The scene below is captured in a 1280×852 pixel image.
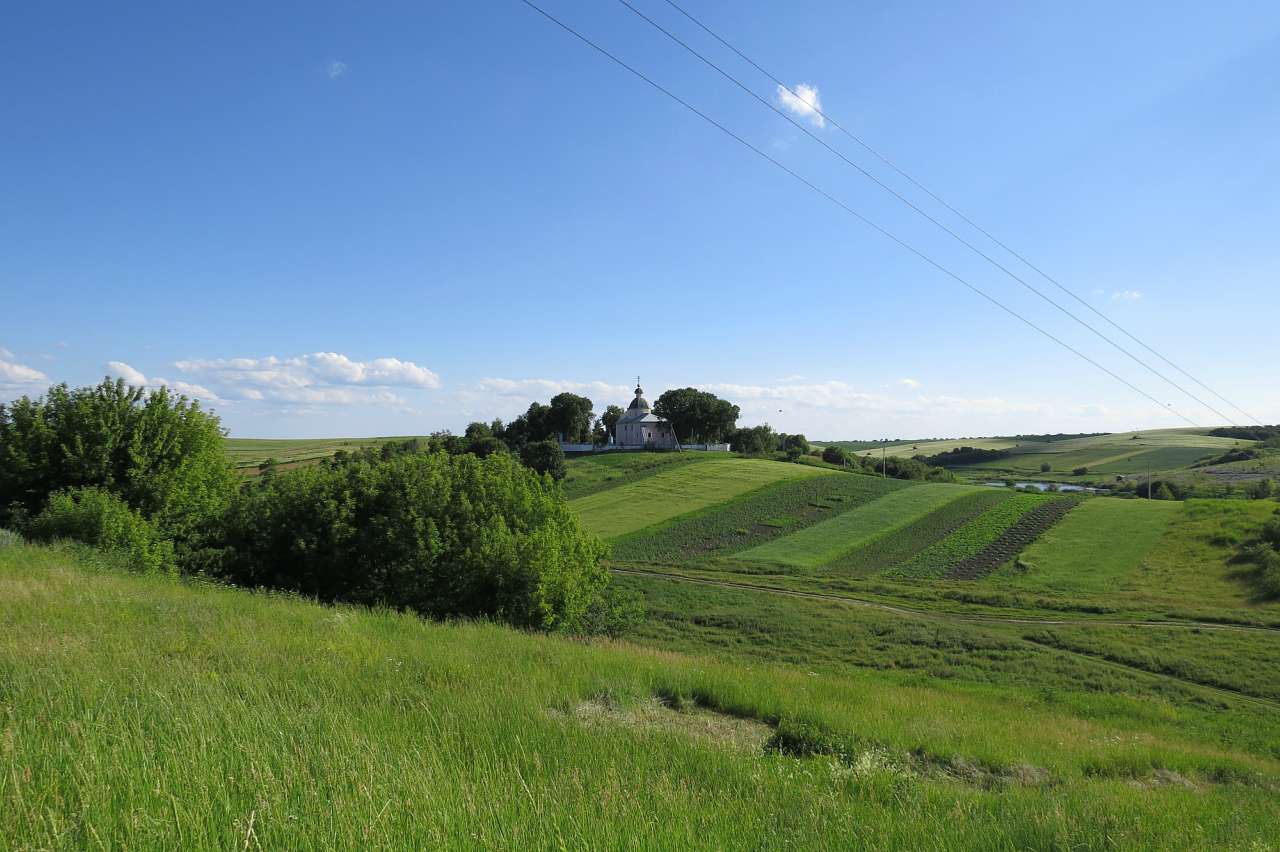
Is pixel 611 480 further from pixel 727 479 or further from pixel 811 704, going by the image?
pixel 811 704

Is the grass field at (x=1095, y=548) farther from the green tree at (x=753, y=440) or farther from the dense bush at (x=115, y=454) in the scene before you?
the green tree at (x=753, y=440)

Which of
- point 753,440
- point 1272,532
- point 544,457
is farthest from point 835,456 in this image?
point 1272,532

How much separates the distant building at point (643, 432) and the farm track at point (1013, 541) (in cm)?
7475

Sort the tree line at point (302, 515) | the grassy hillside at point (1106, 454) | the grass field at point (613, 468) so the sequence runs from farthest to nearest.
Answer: the grassy hillside at point (1106, 454) < the grass field at point (613, 468) < the tree line at point (302, 515)

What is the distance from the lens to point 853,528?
186ft

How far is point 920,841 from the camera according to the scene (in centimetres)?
456

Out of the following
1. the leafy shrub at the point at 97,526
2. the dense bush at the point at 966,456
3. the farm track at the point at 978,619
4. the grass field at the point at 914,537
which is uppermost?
the dense bush at the point at 966,456

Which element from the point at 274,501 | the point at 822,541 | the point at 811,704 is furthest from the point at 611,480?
the point at 811,704

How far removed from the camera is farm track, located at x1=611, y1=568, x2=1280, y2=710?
2322 cm

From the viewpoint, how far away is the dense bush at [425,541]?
21.5m

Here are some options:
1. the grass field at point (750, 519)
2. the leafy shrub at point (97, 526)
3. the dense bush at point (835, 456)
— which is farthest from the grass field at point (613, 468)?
the leafy shrub at point (97, 526)

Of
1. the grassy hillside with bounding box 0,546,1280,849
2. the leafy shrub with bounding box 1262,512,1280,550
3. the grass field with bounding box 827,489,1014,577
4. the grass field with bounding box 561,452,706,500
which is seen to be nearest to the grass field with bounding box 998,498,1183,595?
the leafy shrub with bounding box 1262,512,1280,550

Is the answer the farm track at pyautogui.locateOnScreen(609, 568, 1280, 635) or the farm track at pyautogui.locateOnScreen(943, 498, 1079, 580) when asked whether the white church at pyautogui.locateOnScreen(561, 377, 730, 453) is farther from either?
the farm track at pyautogui.locateOnScreen(609, 568, 1280, 635)

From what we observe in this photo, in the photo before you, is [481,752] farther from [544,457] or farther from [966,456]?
[966,456]
